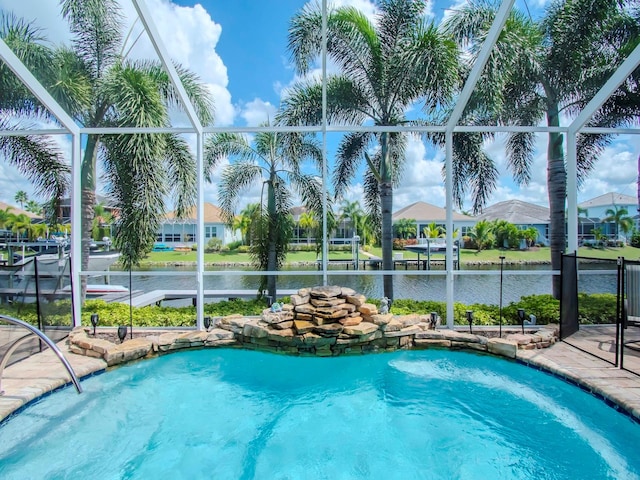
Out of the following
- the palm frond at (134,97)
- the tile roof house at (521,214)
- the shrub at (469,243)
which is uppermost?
the palm frond at (134,97)

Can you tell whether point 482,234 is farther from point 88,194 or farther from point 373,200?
point 88,194

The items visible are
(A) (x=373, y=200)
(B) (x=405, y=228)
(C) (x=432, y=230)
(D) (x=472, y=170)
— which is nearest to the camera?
(D) (x=472, y=170)

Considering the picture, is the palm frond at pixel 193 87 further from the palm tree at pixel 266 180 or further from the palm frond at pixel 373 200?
the palm frond at pixel 373 200

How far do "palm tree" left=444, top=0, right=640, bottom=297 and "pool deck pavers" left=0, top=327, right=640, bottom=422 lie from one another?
91.2 inches

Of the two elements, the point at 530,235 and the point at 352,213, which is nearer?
the point at 352,213

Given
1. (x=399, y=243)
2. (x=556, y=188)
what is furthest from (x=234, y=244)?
(x=556, y=188)

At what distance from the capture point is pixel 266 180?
26.1 ft

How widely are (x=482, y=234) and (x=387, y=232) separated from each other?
4.76m

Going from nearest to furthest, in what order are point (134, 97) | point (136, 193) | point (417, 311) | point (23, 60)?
point (23, 60) < point (134, 97) < point (417, 311) < point (136, 193)

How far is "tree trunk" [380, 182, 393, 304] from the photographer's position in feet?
24.1

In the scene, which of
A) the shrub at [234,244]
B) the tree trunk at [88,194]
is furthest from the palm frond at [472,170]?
the tree trunk at [88,194]

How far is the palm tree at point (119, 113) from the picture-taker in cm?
634

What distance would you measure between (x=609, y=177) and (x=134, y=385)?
9616 mm

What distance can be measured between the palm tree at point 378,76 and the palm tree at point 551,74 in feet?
2.35
